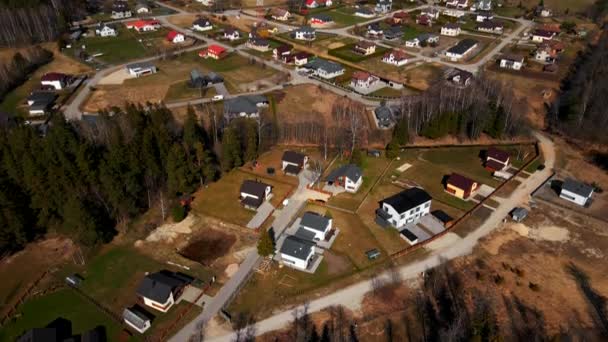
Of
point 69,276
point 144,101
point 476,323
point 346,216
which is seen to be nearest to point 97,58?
point 144,101

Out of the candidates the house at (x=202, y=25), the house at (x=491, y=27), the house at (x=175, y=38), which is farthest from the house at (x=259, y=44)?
the house at (x=491, y=27)

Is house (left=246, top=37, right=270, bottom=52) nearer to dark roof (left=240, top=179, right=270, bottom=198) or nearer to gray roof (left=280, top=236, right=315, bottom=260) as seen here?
dark roof (left=240, top=179, right=270, bottom=198)

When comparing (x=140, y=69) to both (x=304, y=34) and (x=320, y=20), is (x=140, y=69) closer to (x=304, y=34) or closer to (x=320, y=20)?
(x=304, y=34)

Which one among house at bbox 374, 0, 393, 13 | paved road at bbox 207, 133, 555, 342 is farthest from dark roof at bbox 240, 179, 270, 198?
house at bbox 374, 0, 393, 13

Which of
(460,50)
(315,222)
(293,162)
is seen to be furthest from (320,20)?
(315,222)

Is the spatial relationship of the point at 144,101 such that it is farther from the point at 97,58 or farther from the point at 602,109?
the point at 602,109
